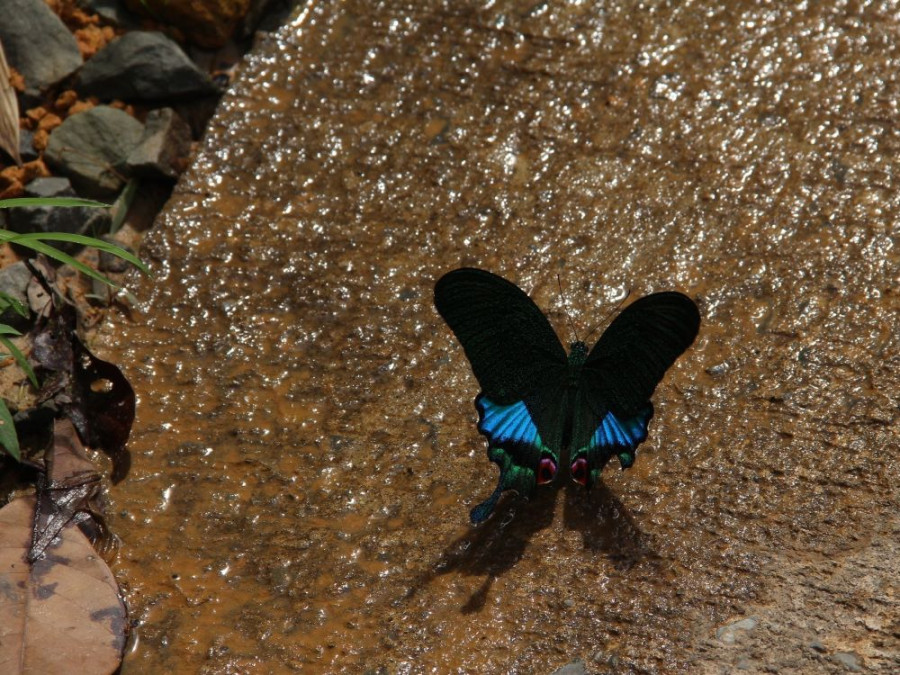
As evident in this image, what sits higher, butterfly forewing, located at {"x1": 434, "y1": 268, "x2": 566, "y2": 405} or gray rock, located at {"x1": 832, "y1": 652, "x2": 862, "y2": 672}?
butterfly forewing, located at {"x1": 434, "y1": 268, "x2": 566, "y2": 405}

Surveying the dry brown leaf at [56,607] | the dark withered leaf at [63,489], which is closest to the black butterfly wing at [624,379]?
the dry brown leaf at [56,607]

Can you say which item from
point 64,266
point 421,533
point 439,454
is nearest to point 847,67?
point 439,454

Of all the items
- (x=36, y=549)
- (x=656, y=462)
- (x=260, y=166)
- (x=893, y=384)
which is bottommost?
(x=36, y=549)

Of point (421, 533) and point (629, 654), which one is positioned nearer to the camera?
point (629, 654)

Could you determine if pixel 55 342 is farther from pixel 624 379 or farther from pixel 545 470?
pixel 624 379

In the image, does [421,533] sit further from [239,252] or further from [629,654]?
[239,252]

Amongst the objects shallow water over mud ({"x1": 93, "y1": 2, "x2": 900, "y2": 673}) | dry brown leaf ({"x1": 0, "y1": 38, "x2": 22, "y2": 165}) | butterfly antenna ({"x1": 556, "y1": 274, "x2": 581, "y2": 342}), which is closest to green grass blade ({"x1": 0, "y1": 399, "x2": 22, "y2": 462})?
shallow water over mud ({"x1": 93, "y1": 2, "x2": 900, "y2": 673})

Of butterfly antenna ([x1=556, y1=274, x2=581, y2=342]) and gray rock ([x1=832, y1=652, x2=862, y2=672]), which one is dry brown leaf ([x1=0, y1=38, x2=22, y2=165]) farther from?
gray rock ([x1=832, y1=652, x2=862, y2=672])
